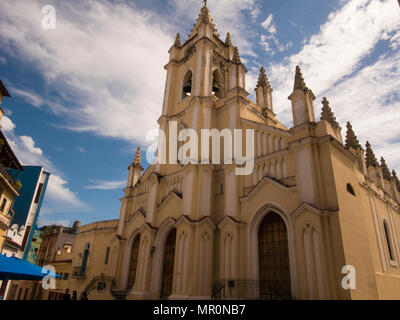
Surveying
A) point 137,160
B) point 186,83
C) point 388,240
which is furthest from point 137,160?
point 388,240

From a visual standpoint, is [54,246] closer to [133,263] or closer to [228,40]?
[133,263]

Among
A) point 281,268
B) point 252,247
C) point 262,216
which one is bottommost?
point 281,268

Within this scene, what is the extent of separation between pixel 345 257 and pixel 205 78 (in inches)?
597

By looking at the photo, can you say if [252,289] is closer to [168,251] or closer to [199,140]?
[168,251]

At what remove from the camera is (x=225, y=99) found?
19.3 metres

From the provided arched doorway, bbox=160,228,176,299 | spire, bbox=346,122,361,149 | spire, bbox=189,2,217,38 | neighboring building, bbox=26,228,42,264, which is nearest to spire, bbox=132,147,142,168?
arched doorway, bbox=160,228,176,299

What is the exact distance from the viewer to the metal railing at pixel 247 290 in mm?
12125

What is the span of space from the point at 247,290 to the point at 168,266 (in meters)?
6.06

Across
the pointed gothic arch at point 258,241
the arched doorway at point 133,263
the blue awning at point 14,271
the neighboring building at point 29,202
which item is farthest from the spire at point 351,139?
the neighboring building at point 29,202

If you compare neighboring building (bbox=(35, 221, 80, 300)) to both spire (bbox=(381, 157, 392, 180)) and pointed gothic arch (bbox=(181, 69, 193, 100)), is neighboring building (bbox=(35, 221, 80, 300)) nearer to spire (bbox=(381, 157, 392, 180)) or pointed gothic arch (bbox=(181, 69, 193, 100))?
pointed gothic arch (bbox=(181, 69, 193, 100))

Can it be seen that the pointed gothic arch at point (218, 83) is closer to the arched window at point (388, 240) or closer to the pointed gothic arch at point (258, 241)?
the pointed gothic arch at point (258, 241)

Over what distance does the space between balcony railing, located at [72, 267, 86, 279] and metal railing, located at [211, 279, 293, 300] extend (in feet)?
52.7

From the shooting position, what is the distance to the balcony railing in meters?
24.5
